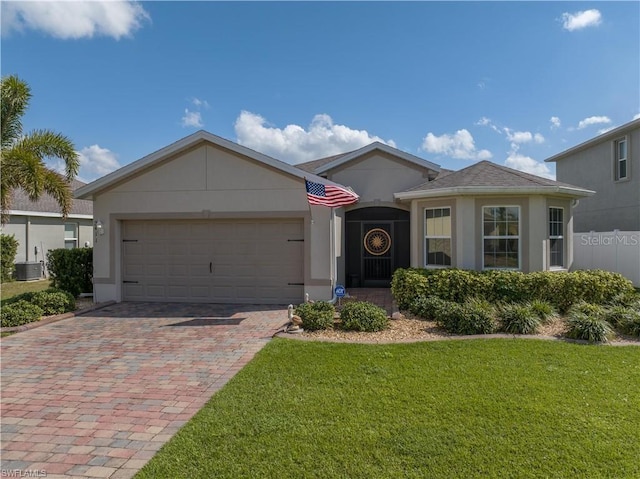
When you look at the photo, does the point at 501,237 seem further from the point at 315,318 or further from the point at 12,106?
the point at 12,106

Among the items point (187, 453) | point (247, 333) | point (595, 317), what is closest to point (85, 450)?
point (187, 453)

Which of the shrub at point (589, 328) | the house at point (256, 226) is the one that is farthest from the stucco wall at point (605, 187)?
the shrub at point (589, 328)

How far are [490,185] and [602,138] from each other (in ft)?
39.7

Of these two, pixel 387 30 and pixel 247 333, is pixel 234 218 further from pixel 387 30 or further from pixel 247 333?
pixel 387 30

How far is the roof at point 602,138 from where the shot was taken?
15.9m

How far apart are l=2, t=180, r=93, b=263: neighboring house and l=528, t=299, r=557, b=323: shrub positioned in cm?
1938

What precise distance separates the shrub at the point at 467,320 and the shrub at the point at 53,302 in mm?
9453

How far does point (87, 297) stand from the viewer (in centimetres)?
1214

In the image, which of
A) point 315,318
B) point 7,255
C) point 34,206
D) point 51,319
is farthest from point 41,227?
point 315,318

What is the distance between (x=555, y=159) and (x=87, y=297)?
24.6 m

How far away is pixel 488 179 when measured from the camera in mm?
10484

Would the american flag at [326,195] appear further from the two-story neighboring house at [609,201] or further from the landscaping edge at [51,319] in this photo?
the two-story neighboring house at [609,201]

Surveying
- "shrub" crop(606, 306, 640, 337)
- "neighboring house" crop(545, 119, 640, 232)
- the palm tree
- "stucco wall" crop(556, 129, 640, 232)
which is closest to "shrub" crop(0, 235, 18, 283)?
the palm tree

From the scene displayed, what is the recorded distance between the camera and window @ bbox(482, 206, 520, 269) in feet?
33.7
